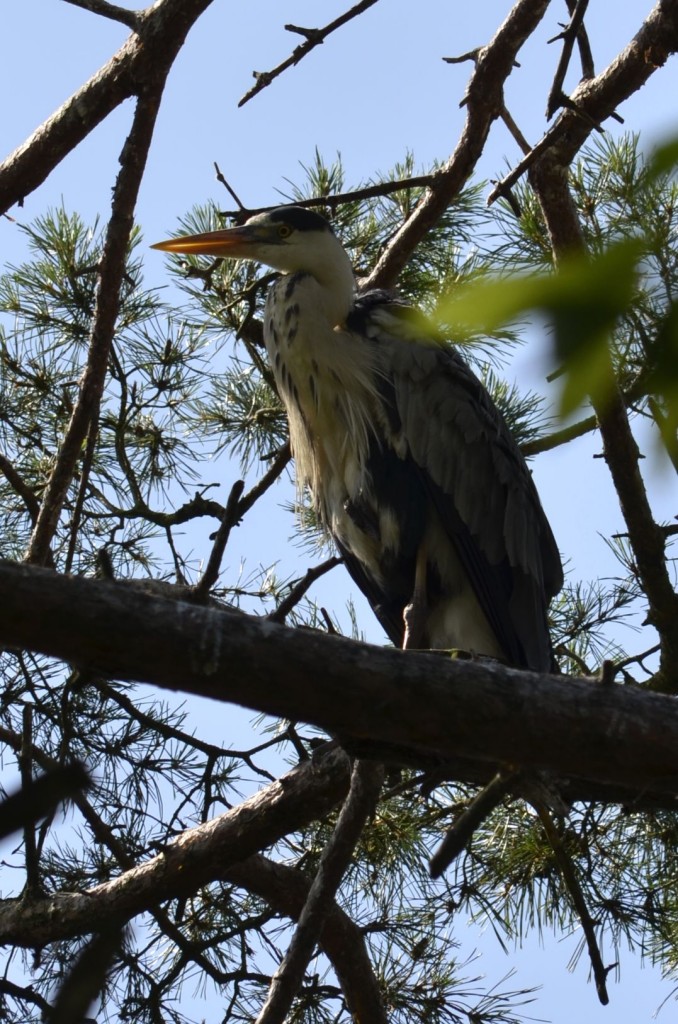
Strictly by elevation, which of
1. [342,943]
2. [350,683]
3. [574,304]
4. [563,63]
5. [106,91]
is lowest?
[574,304]

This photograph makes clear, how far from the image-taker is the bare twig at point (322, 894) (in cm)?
199

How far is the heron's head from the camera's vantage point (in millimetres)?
3385

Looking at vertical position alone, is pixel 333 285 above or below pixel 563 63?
above

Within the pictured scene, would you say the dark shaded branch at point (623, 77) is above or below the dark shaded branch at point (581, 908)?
above

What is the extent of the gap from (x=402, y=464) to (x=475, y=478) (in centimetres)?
20

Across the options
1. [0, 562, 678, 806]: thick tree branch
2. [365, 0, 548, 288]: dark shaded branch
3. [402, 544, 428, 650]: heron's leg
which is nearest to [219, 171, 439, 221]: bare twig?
[365, 0, 548, 288]: dark shaded branch

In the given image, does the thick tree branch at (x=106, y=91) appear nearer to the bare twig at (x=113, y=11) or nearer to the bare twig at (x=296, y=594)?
the bare twig at (x=113, y=11)

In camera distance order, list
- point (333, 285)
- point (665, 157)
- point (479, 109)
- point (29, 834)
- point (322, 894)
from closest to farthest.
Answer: point (665, 157) < point (29, 834) < point (322, 894) < point (479, 109) < point (333, 285)

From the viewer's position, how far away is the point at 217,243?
3406mm

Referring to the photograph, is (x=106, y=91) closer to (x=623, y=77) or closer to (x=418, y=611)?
(x=623, y=77)

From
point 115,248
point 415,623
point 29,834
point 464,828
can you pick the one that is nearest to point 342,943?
point 415,623

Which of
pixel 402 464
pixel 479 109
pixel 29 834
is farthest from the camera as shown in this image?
pixel 402 464

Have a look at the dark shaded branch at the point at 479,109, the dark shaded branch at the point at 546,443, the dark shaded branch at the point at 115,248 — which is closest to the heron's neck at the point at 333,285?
the dark shaded branch at the point at 479,109

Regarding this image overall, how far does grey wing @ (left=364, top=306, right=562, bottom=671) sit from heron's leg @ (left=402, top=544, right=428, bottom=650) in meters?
0.11
